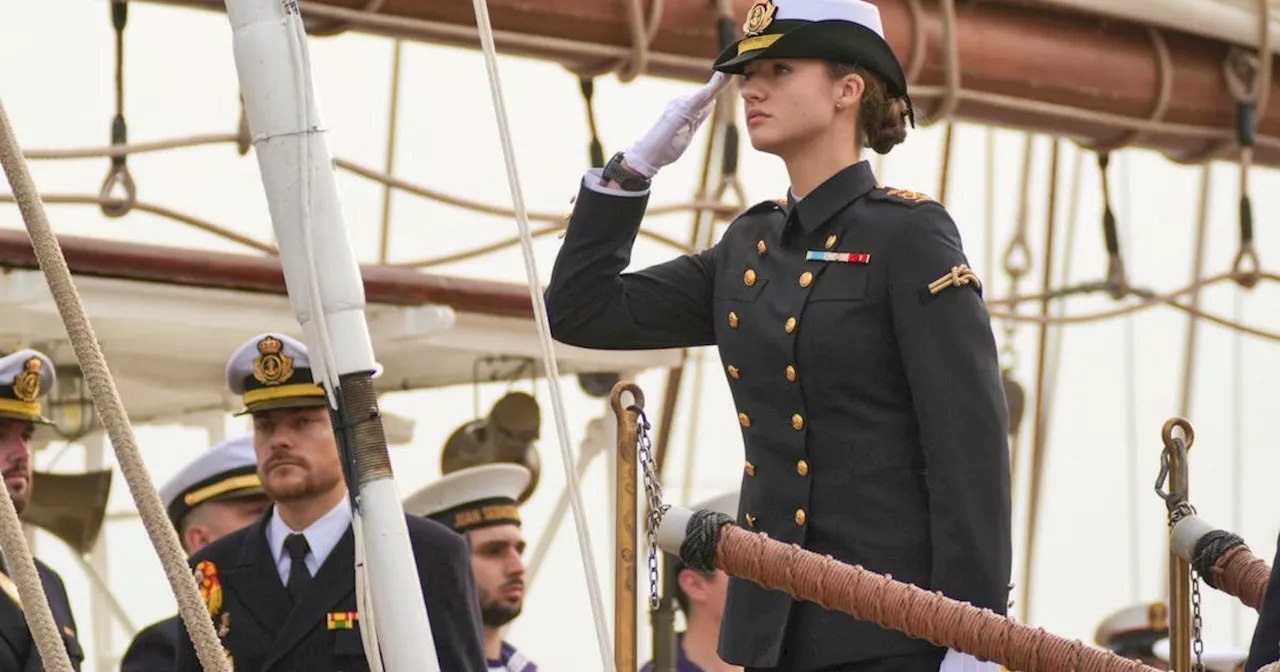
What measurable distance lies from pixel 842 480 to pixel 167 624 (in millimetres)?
2137

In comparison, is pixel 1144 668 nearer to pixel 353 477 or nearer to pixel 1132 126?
pixel 353 477

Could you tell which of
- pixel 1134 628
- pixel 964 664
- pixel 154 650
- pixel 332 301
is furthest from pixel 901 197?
pixel 1134 628

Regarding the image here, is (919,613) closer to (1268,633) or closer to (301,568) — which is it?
(1268,633)

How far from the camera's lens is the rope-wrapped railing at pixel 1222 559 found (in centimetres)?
300

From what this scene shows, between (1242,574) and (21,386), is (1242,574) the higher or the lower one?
the lower one

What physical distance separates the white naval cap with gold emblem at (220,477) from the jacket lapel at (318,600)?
1357 millimetres

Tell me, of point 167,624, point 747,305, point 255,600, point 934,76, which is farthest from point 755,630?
point 934,76

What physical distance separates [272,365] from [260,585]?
1.30 feet

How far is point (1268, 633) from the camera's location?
2531mm

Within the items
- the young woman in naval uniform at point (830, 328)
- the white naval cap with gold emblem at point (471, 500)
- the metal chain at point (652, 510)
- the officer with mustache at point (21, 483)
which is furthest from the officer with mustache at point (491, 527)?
the metal chain at point (652, 510)

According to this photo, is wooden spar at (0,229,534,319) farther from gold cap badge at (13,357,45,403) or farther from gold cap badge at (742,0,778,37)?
gold cap badge at (742,0,778,37)

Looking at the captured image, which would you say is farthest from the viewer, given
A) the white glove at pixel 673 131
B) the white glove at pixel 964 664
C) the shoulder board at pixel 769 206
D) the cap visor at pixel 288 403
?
the cap visor at pixel 288 403

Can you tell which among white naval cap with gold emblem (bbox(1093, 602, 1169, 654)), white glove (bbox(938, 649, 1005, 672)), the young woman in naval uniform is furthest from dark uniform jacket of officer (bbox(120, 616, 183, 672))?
white naval cap with gold emblem (bbox(1093, 602, 1169, 654))

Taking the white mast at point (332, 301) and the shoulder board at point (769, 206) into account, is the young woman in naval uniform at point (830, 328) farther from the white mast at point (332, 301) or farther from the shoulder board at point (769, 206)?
the white mast at point (332, 301)
